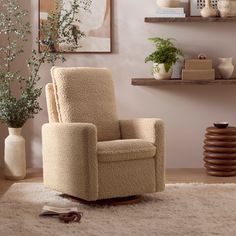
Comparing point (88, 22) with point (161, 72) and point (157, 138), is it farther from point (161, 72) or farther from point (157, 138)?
point (157, 138)

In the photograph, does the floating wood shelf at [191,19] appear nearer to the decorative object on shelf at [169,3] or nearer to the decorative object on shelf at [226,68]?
the decorative object on shelf at [169,3]

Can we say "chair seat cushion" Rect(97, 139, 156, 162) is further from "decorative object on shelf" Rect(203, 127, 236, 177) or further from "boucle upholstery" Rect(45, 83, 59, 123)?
"decorative object on shelf" Rect(203, 127, 236, 177)

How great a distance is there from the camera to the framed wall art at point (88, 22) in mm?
5617

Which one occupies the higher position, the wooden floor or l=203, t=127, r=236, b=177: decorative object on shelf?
l=203, t=127, r=236, b=177: decorative object on shelf

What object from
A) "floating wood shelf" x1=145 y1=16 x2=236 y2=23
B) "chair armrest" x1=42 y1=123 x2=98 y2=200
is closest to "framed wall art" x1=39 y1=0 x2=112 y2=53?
"floating wood shelf" x1=145 y1=16 x2=236 y2=23

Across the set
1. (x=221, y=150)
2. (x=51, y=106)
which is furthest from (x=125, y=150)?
(x=221, y=150)

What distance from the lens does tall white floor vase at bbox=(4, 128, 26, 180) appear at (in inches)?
206

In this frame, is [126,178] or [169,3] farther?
[169,3]

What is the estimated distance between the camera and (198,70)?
5445mm

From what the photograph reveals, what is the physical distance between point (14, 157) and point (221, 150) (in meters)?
1.73

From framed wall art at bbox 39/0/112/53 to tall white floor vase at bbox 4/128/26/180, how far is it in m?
0.93

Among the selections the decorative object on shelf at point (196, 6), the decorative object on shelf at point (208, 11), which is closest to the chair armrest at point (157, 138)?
the decorative object on shelf at point (208, 11)

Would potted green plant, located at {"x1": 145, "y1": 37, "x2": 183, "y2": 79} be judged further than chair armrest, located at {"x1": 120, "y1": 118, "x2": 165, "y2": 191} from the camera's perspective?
Yes

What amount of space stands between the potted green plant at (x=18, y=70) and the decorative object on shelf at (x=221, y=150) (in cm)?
145
